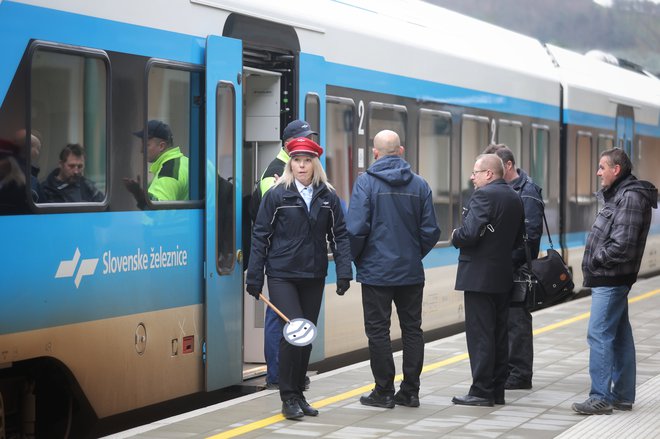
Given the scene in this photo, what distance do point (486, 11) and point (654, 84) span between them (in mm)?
10511

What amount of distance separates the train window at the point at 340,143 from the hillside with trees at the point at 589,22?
55.8 ft

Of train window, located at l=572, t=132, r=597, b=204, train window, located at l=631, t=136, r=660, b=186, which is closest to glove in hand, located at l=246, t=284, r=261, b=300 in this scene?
train window, located at l=572, t=132, r=597, b=204

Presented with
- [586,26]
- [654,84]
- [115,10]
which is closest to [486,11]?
[586,26]

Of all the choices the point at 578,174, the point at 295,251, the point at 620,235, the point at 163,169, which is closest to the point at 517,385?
the point at 620,235

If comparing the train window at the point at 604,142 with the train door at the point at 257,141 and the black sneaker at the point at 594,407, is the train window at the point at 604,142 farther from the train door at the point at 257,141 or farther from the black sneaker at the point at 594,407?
the black sneaker at the point at 594,407

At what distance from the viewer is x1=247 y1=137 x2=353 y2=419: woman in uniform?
7848 mm

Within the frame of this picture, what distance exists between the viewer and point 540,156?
51.4 feet

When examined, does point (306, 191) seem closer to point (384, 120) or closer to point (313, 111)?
point (313, 111)

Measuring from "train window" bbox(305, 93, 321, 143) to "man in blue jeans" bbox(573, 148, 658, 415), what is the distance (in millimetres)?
2503

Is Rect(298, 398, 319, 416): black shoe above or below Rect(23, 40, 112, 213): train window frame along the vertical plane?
below

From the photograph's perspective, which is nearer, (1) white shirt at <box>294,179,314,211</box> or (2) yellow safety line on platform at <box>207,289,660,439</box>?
(2) yellow safety line on platform at <box>207,289,660,439</box>

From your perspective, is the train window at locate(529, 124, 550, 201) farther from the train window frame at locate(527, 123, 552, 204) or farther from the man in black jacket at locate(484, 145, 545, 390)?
the man in black jacket at locate(484, 145, 545, 390)

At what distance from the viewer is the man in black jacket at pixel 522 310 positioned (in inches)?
360

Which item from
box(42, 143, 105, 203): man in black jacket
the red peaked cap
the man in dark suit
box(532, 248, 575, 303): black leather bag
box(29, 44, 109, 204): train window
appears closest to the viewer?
box(29, 44, 109, 204): train window
